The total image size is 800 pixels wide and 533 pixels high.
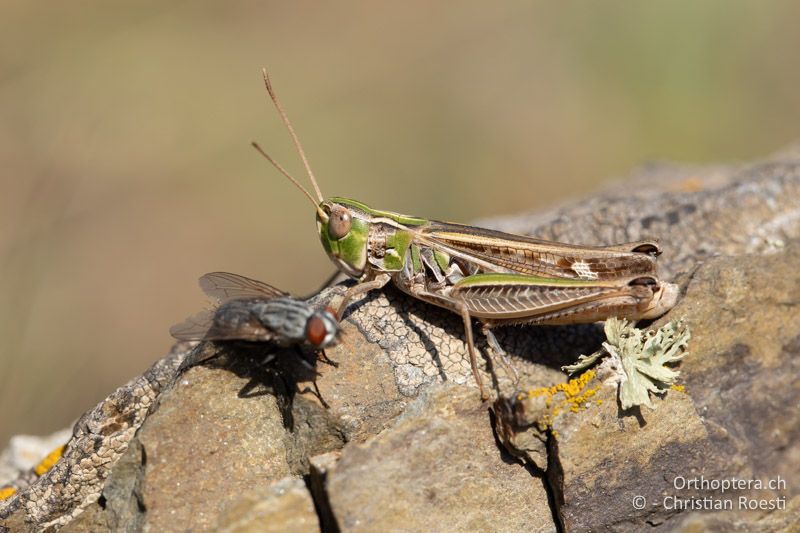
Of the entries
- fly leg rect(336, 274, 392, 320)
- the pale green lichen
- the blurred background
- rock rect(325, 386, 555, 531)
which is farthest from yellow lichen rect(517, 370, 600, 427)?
the blurred background

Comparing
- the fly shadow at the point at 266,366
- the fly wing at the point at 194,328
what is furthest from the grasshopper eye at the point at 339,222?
the fly wing at the point at 194,328

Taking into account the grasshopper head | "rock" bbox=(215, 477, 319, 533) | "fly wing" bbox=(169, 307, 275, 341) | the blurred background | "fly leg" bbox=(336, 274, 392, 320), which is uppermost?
A: the blurred background

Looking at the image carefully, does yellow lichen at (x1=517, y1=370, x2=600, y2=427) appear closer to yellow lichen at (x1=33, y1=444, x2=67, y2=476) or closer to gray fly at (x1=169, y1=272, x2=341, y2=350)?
gray fly at (x1=169, y1=272, x2=341, y2=350)

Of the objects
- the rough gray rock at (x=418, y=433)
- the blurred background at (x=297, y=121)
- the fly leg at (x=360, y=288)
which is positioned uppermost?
the blurred background at (x=297, y=121)

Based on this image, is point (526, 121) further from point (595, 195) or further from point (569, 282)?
point (569, 282)

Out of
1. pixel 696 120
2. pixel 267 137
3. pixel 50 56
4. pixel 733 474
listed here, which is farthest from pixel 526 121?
pixel 733 474

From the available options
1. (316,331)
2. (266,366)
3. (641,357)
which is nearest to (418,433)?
(316,331)

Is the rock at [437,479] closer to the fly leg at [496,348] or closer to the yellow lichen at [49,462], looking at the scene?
the fly leg at [496,348]
